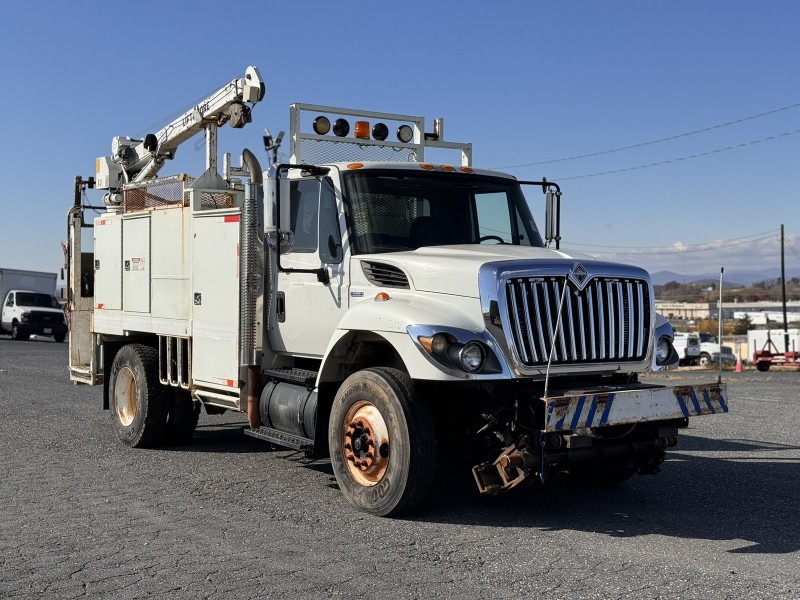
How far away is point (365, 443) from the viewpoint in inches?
280

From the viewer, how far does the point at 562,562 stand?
5.76 meters

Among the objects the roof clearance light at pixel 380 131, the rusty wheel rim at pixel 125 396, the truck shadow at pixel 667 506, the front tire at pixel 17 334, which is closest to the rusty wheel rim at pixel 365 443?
the truck shadow at pixel 667 506

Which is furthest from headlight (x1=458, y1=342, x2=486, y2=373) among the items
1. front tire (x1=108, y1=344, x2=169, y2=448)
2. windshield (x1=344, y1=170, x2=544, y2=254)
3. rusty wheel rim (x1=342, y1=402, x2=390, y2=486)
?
front tire (x1=108, y1=344, x2=169, y2=448)

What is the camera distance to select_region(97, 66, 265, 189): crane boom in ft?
33.6

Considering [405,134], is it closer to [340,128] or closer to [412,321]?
[340,128]

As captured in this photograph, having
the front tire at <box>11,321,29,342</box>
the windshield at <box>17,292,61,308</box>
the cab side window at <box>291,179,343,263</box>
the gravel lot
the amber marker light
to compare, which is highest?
the cab side window at <box>291,179,343,263</box>

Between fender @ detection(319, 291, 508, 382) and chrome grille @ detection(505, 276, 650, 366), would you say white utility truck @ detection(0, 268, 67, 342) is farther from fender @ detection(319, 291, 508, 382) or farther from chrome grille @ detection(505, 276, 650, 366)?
chrome grille @ detection(505, 276, 650, 366)

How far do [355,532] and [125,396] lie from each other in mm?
5064

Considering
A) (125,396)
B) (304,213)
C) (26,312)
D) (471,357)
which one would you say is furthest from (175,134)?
(26,312)

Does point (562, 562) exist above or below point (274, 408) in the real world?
below

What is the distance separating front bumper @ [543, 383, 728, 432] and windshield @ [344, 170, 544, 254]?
6.68 feet

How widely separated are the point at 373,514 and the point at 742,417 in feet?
26.9

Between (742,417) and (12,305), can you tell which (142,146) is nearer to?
(742,417)

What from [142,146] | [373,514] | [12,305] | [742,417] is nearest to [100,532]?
[373,514]
